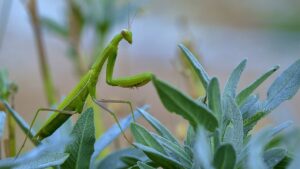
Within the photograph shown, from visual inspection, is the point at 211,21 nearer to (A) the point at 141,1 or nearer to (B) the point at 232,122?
(A) the point at 141,1

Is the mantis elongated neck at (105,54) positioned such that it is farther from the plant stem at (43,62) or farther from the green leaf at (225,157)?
the green leaf at (225,157)

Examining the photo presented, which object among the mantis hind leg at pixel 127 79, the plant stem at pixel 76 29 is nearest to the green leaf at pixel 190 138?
the mantis hind leg at pixel 127 79

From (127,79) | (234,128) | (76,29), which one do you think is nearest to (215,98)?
(234,128)

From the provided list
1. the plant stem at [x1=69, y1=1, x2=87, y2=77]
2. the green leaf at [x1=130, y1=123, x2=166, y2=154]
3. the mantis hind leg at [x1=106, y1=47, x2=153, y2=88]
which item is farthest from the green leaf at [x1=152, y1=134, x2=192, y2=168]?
the plant stem at [x1=69, y1=1, x2=87, y2=77]

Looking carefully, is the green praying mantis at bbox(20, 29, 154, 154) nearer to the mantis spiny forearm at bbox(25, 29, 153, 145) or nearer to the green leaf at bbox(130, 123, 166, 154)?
the mantis spiny forearm at bbox(25, 29, 153, 145)

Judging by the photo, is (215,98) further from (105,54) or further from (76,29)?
(76,29)
